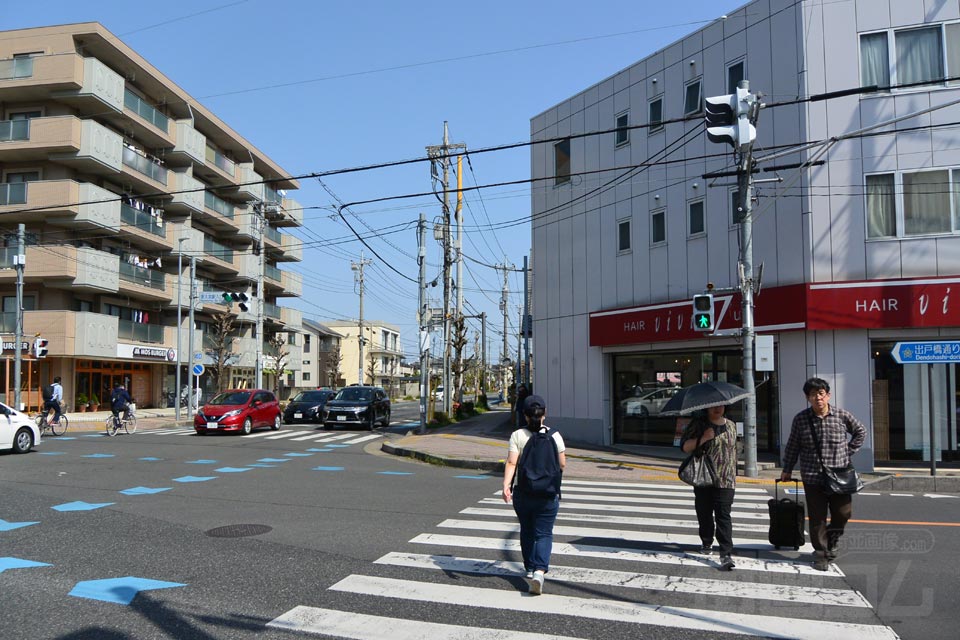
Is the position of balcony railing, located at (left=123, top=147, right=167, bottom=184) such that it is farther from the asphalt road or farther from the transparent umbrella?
the transparent umbrella

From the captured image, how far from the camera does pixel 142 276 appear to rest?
38.8 metres

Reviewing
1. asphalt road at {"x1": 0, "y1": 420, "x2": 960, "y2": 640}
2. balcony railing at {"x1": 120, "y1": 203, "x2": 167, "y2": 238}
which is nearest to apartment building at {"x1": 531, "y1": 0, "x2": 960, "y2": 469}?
asphalt road at {"x1": 0, "y1": 420, "x2": 960, "y2": 640}

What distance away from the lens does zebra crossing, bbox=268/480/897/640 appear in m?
5.17

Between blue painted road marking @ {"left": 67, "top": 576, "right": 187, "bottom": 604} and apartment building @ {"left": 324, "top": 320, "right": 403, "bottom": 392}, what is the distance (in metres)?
85.3

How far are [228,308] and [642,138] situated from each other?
1316 inches

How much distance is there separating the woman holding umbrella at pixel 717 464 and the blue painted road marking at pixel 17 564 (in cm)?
642

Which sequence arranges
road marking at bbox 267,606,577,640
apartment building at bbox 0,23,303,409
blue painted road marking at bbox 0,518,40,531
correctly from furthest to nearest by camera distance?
apartment building at bbox 0,23,303,409
blue painted road marking at bbox 0,518,40,531
road marking at bbox 267,606,577,640

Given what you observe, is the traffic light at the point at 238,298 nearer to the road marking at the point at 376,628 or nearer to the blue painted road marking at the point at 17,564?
the blue painted road marking at the point at 17,564

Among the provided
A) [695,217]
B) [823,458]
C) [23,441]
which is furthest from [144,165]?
[823,458]

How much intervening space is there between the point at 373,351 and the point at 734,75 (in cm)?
8406

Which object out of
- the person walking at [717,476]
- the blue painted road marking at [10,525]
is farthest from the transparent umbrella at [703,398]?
the blue painted road marking at [10,525]

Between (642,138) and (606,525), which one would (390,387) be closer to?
(642,138)

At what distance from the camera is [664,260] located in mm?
19297

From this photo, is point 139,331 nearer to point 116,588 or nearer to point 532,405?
point 116,588
